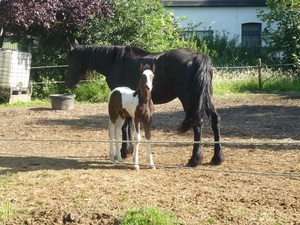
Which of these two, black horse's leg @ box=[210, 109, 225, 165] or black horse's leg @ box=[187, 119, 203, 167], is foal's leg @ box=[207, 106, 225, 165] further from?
black horse's leg @ box=[187, 119, 203, 167]

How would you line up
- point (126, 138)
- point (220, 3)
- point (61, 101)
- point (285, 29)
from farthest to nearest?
point (220, 3) → point (285, 29) → point (61, 101) → point (126, 138)

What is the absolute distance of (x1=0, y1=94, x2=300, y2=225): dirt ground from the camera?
19.4ft

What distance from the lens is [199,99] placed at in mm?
7898

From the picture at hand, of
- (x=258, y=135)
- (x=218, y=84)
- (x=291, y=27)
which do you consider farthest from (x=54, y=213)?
(x=291, y=27)

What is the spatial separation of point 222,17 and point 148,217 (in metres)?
24.5

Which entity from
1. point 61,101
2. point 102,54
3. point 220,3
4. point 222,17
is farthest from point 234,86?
point 102,54

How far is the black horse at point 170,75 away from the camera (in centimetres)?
796

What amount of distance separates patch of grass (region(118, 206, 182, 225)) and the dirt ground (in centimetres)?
13

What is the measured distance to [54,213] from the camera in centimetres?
607

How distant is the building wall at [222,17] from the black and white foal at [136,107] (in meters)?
21.4

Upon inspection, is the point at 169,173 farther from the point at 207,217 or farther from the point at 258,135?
the point at 258,135

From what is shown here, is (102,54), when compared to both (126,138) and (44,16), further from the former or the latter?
(44,16)

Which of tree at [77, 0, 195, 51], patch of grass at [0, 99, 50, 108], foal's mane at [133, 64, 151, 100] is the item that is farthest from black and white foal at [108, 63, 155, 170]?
tree at [77, 0, 195, 51]

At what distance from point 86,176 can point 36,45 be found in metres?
12.3
